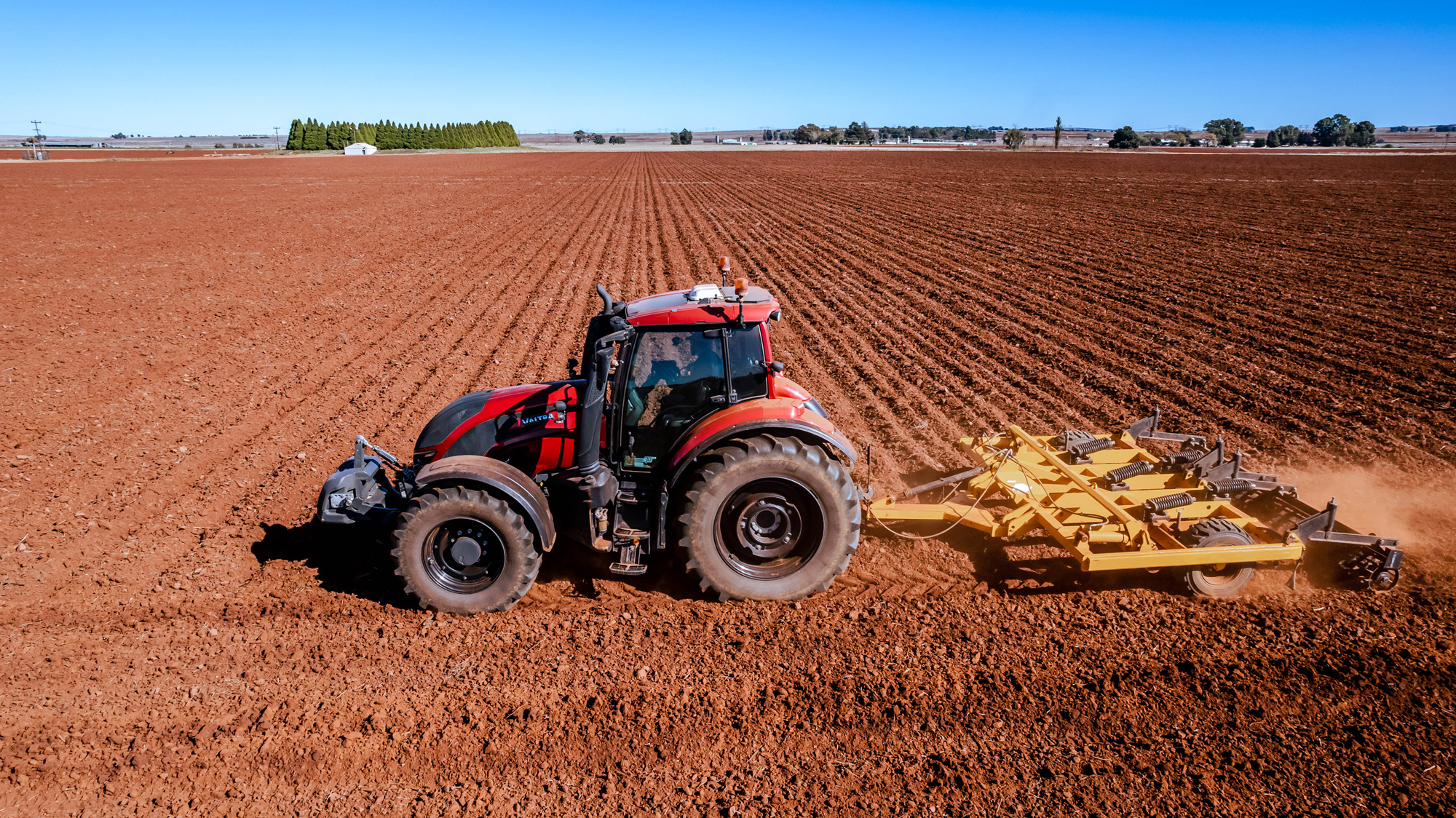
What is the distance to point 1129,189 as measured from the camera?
34500 mm

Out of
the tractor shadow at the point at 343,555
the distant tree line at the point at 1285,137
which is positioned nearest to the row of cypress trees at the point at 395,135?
the distant tree line at the point at 1285,137

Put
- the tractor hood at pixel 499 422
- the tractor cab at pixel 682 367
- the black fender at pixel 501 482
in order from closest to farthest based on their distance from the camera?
1. the black fender at pixel 501 482
2. the tractor cab at pixel 682 367
3. the tractor hood at pixel 499 422

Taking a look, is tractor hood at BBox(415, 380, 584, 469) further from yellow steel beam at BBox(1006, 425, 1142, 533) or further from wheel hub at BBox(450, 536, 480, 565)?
yellow steel beam at BBox(1006, 425, 1142, 533)

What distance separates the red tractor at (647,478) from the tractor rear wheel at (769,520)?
1 centimetres

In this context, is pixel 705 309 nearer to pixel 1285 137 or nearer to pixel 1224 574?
pixel 1224 574

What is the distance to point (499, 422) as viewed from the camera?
551 centimetres

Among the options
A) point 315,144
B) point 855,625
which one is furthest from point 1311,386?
point 315,144

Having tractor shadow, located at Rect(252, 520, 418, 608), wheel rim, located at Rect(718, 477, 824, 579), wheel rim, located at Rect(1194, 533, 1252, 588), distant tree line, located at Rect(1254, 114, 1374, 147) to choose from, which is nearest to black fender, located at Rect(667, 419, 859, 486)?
wheel rim, located at Rect(718, 477, 824, 579)

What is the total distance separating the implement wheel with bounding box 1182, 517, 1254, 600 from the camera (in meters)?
5.14

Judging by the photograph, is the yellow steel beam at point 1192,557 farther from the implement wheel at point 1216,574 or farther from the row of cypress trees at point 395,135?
the row of cypress trees at point 395,135

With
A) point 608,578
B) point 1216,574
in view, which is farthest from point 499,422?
point 1216,574

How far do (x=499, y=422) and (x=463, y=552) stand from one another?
3.10 ft

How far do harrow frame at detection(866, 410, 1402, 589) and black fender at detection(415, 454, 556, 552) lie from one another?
2.32 meters

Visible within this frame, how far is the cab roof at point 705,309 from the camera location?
5.00m
